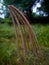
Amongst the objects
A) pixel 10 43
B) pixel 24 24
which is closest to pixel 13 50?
pixel 10 43

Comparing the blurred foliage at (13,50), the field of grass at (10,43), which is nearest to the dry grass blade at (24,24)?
the blurred foliage at (13,50)

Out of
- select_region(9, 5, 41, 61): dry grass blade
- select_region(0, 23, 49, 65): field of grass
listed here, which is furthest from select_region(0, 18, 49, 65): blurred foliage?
select_region(9, 5, 41, 61): dry grass blade

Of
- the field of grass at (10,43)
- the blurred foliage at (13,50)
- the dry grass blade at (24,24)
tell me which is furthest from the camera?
the field of grass at (10,43)

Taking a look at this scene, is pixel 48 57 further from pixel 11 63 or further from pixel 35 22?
pixel 35 22

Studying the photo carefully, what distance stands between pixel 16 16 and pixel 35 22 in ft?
18.6

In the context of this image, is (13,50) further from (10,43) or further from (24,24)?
(24,24)

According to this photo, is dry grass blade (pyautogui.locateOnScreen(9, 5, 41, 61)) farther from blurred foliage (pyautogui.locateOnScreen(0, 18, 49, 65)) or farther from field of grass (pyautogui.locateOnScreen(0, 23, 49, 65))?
field of grass (pyautogui.locateOnScreen(0, 23, 49, 65))

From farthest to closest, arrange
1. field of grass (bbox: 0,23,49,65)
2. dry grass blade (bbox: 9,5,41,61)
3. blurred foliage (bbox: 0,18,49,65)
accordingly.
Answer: field of grass (bbox: 0,23,49,65) < blurred foliage (bbox: 0,18,49,65) < dry grass blade (bbox: 9,5,41,61)

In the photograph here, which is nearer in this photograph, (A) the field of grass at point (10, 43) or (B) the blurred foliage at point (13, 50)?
(B) the blurred foliage at point (13, 50)

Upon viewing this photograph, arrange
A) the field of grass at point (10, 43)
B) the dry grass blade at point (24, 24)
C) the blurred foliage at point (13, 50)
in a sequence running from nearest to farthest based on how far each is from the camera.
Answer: the dry grass blade at point (24, 24) < the blurred foliage at point (13, 50) < the field of grass at point (10, 43)

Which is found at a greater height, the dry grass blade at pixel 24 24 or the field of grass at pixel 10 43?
the dry grass blade at pixel 24 24

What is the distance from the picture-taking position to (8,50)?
6348 millimetres

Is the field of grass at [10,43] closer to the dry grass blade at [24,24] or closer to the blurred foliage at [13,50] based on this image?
the blurred foliage at [13,50]

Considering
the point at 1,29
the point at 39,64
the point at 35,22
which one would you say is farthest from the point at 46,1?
the point at 39,64
